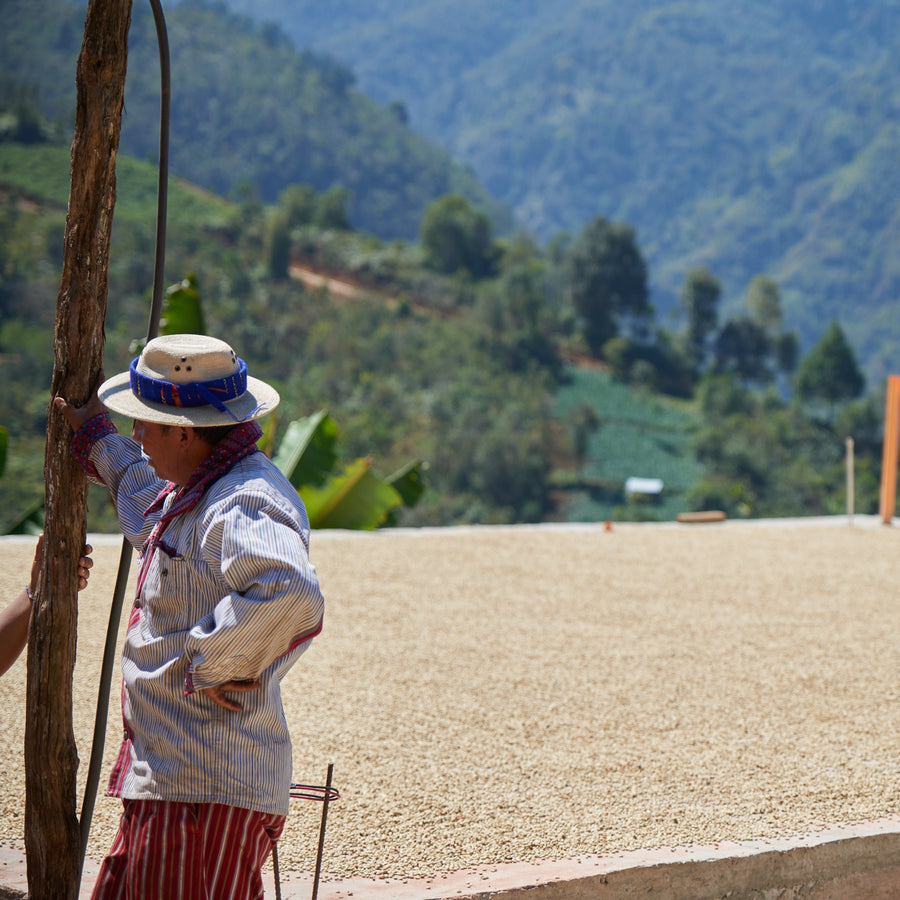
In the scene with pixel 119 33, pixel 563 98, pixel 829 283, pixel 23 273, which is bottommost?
pixel 829 283

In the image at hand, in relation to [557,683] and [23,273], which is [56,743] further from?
[23,273]

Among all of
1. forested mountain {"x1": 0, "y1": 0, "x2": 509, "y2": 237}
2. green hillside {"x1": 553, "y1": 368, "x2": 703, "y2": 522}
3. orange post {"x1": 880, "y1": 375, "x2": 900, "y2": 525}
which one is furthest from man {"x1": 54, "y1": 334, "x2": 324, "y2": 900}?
forested mountain {"x1": 0, "y1": 0, "x2": 509, "y2": 237}

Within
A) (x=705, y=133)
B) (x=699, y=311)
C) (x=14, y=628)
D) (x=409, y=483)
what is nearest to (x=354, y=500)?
(x=409, y=483)

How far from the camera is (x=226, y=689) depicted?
176 centimetres

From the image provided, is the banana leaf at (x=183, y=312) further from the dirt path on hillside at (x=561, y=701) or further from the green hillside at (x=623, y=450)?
the green hillside at (x=623, y=450)

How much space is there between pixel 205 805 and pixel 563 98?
625ft

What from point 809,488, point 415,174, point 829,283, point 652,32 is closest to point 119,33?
point 809,488

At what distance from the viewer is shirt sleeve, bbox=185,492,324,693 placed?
1.68 metres

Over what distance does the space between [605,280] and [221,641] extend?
2301 inches

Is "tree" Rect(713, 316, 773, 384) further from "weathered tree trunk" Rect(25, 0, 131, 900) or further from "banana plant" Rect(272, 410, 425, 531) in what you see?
"weathered tree trunk" Rect(25, 0, 131, 900)

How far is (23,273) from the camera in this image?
138 ft

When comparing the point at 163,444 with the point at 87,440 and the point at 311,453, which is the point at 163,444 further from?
the point at 311,453

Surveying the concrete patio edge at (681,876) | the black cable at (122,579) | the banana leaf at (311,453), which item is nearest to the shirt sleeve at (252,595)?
the black cable at (122,579)

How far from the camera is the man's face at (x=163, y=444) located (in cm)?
188
